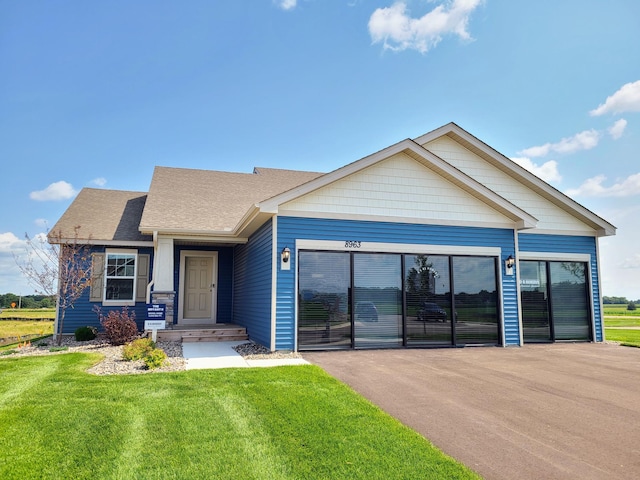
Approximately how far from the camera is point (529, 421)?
192 inches

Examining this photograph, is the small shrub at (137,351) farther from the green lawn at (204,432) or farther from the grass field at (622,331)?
the grass field at (622,331)

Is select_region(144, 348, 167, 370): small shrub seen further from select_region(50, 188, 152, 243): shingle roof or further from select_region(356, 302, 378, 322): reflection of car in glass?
select_region(50, 188, 152, 243): shingle roof

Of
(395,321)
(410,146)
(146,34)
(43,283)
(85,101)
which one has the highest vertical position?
(146,34)

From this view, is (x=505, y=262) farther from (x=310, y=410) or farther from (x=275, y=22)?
(x=275, y=22)

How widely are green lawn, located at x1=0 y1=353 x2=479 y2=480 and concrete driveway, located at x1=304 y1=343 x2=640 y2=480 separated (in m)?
0.46

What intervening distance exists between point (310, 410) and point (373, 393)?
1.29 metres

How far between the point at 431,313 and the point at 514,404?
4.99m

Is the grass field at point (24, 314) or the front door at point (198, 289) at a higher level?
the front door at point (198, 289)

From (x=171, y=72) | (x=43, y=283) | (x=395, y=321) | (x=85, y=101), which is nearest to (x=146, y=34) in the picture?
(x=171, y=72)

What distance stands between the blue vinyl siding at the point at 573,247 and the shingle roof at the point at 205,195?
26.3 ft

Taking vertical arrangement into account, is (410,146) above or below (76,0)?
below

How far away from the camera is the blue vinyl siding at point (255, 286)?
9.85 metres

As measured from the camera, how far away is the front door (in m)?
13.9

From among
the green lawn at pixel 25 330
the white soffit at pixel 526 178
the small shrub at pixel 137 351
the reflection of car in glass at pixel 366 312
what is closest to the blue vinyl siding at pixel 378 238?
the reflection of car in glass at pixel 366 312
